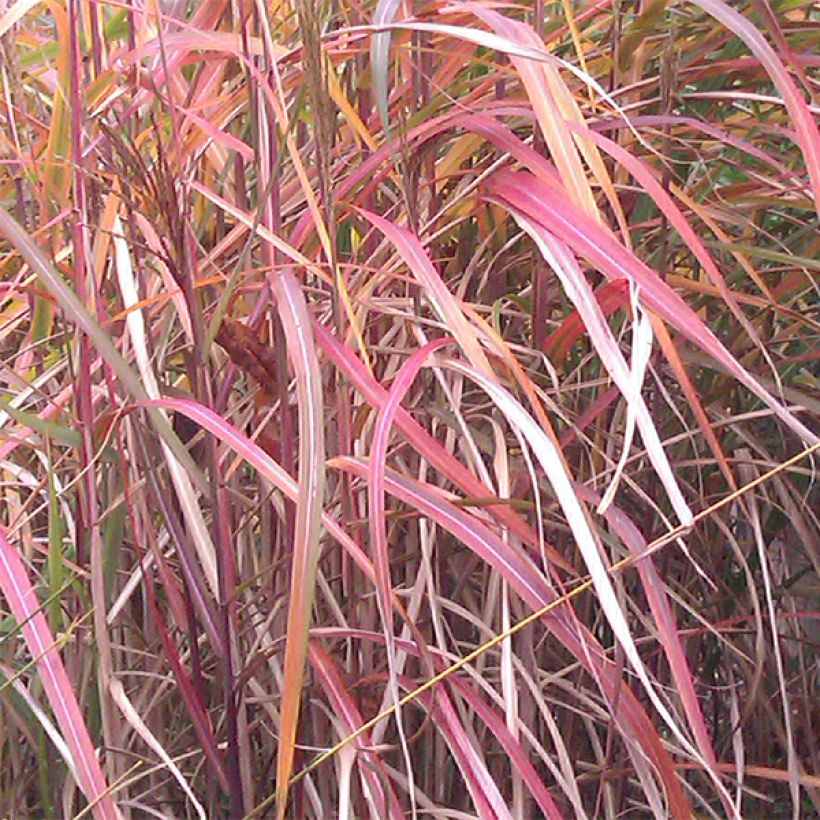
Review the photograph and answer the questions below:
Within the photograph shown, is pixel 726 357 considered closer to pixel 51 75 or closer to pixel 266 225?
pixel 266 225

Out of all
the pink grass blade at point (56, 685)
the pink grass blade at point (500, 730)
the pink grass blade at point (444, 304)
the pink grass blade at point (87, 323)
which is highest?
the pink grass blade at point (87, 323)

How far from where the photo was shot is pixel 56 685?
527 millimetres

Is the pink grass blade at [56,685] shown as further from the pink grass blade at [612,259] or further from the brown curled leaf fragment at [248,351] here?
the pink grass blade at [612,259]

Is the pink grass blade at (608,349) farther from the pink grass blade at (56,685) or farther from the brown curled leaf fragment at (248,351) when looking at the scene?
the pink grass blade at (56,685)

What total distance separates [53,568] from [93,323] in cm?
13

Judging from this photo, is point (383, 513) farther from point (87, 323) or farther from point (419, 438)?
point (87, 323)

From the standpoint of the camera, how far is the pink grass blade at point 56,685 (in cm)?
51

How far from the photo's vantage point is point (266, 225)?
67 cm

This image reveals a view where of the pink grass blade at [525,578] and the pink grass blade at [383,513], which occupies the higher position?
the pink grass blade at [383,513]

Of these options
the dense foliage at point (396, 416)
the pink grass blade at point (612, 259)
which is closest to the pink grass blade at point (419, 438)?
the dense foliage at point (396, 416)

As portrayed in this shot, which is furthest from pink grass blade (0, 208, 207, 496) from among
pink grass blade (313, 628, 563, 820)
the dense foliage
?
pink grass blade (313, 628, 563, 820)

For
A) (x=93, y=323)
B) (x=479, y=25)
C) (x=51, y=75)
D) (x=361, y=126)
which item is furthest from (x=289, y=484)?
(x=51, y=75)

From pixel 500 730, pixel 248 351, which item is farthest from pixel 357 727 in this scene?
pixel 248 351

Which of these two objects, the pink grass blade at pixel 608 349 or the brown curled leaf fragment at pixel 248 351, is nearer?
the pink grass blade at pixel 608 349
